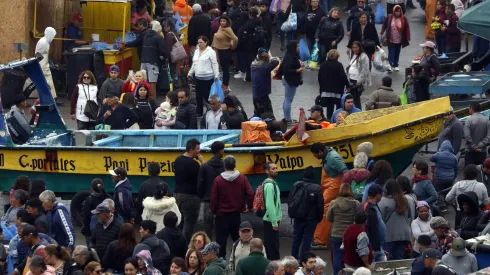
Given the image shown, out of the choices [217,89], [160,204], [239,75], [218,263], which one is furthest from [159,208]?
[239,75]

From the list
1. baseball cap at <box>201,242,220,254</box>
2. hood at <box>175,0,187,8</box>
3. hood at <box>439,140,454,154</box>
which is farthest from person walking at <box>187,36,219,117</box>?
baseball cap at <box>201,242,220,254</box>

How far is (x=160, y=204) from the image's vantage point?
1834cm

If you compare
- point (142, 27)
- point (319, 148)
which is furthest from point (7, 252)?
point (142, 27)

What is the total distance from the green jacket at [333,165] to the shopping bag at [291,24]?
1124 centimetres

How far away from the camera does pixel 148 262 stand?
16.0 meters

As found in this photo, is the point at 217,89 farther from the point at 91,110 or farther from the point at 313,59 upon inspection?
the point at 313,59

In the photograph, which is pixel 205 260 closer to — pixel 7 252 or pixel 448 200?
pixel 7 252

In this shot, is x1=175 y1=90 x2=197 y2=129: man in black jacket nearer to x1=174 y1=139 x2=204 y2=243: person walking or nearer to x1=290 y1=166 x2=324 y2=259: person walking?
x1=174 y1=139 x2=204 y2=243: person walking

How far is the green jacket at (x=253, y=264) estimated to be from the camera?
1631 centimetres

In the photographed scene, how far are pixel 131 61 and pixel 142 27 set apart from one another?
1.06 meters

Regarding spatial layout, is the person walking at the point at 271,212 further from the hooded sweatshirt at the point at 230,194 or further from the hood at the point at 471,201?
the hood at the point at 471,201

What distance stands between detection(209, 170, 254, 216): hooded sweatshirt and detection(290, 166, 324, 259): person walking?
0.60m

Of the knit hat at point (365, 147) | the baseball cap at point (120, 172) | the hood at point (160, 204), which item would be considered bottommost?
the hood at point (160, 204)

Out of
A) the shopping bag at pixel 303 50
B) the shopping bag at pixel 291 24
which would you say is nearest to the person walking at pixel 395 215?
the shopping bag at pixel 303 50
